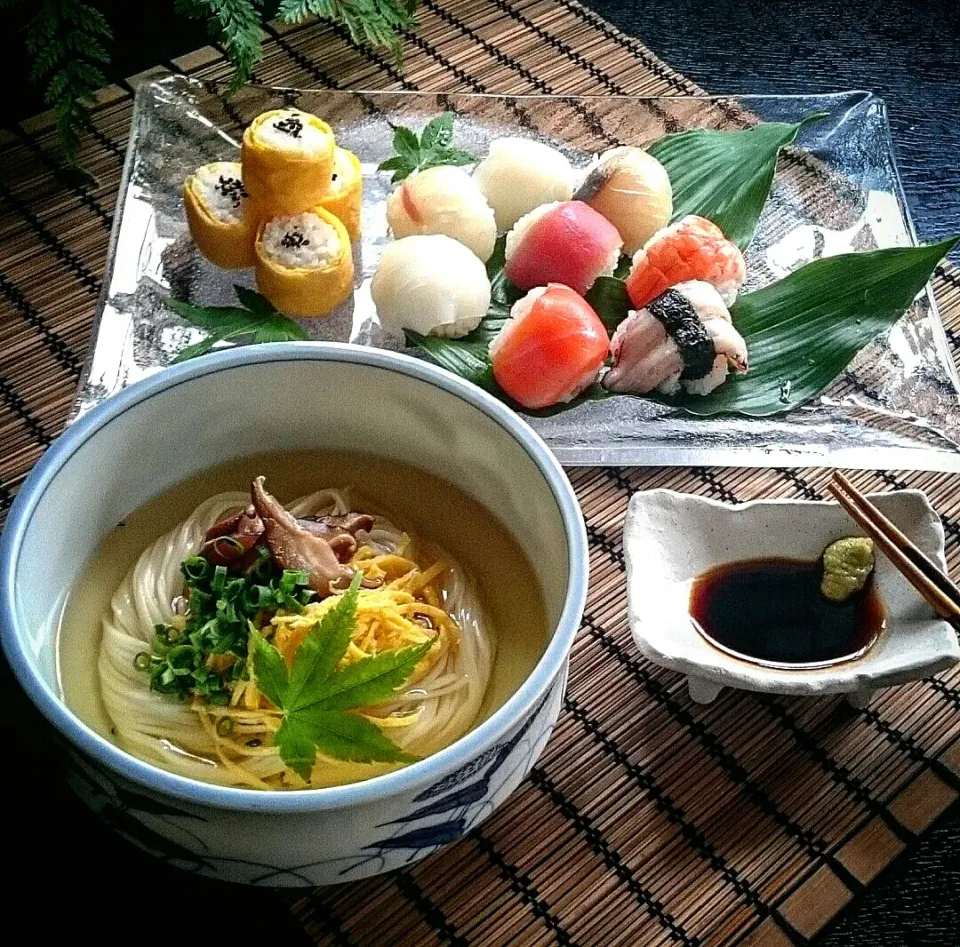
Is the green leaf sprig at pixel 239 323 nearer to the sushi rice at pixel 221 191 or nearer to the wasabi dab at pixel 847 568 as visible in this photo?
the sushi rice at pixel 221 191

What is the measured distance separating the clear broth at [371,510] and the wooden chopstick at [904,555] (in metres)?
0.37

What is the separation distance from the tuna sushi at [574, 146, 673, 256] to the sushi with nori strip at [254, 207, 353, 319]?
13.2 inches

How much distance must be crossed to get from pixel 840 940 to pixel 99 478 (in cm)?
73

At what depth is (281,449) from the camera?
1.02 metres

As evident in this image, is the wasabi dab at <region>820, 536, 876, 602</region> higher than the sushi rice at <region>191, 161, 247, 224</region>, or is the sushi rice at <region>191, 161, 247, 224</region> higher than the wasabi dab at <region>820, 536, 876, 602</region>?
the sushi rice at <region>191, 161, 247, 224</region>

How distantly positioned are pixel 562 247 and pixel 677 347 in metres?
0.21

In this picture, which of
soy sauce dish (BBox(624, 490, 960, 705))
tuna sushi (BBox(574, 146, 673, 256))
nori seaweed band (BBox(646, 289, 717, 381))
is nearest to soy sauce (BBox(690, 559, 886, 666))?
soy sauce dish (BBox(624, 490, 960, 705))

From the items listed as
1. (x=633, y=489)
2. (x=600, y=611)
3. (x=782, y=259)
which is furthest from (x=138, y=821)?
(x=782, y=259)

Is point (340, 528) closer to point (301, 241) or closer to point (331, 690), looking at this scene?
point (331, 690)

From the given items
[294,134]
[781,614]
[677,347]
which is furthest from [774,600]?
[294,134]

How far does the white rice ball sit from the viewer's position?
141 centimetres

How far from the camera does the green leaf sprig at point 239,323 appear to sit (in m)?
1.38

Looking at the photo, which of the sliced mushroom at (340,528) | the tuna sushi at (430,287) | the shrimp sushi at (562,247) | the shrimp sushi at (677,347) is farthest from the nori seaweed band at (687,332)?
the sliced mushroom at (340,528)

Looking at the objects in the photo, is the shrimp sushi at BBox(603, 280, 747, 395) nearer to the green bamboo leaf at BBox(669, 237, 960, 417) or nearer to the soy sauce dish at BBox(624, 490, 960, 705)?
the green bamboo leaf at BBox(669, 237, 960, 417)
